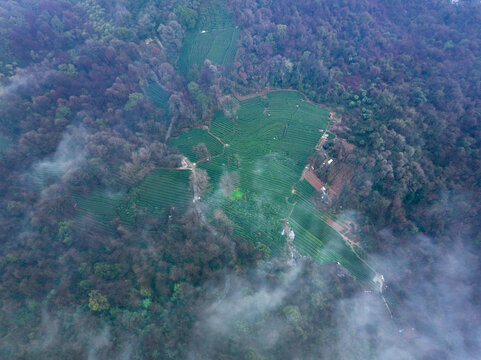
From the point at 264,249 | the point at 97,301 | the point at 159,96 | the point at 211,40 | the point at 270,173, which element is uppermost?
the point at 211,40

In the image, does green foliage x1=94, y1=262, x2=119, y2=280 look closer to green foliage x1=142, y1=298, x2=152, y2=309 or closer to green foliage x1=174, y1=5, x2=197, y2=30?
green foliage x1=142, y1=298, x2=152, y2=309

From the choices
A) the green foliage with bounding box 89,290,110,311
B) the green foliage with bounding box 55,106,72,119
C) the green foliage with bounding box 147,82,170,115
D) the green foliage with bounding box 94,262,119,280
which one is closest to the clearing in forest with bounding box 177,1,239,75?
the green foliage with bounding box 147,82,170,115

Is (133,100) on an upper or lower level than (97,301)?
upper

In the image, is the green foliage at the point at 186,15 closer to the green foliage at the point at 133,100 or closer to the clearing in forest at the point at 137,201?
the green foliage at the point at 133,100

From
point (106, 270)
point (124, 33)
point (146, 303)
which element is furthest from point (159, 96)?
point (146, 303)

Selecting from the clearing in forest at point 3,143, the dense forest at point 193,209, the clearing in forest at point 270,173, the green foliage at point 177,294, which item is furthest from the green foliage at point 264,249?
the clearing in forest at point 3,143

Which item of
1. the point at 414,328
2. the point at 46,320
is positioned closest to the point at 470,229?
the point at 414,328

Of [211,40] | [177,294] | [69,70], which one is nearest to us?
[177,294]

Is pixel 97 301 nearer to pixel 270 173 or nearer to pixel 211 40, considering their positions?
pixel 270 173
